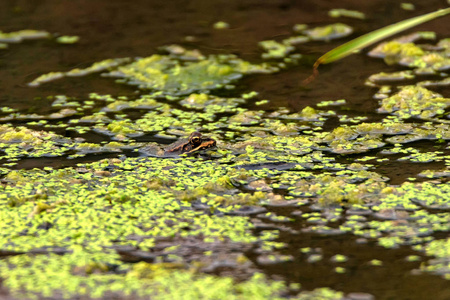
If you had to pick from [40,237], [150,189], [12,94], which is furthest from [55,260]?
[12,94]

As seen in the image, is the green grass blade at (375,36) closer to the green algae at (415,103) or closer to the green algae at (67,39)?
the green algae at (415,103)

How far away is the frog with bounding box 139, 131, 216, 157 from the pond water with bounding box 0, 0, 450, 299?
45 mm

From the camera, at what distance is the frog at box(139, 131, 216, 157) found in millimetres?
4957

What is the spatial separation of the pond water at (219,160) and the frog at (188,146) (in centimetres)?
4

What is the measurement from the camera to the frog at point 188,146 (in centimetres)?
496

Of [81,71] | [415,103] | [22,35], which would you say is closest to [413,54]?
[415,103]

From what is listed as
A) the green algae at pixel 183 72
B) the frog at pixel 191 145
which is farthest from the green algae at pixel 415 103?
the frog at pixel 191 145

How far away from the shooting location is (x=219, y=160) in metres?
4.89

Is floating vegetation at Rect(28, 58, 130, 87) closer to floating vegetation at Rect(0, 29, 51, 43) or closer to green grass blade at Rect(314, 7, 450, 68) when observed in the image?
floating vegetation at Rect(0, 29, 51, 43)

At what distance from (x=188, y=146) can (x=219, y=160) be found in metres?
0.30

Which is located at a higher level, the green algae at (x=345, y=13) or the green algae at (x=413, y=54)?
the green algae at (x=345, y=13)

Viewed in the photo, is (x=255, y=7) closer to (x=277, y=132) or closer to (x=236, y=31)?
(x=236, y=31)

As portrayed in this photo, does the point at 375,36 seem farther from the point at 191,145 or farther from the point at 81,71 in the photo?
the point at 81,71


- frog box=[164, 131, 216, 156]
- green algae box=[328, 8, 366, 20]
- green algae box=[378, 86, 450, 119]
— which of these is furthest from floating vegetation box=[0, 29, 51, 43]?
green algae box=[378, 86, 450, 119]
